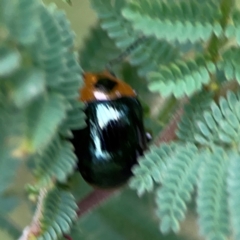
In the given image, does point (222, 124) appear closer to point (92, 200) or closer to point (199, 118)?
point (199, 118)

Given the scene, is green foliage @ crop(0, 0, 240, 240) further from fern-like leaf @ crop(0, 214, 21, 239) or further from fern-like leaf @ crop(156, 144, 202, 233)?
fern-like leaf @ crop(0, 214, 21, 239)

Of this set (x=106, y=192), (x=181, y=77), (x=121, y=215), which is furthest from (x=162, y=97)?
(x=121, y=215)

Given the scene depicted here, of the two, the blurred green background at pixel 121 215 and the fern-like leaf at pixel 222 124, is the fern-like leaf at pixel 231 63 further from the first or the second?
the blurred green background at pixel 121 215

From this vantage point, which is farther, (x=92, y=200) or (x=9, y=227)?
(x=9, y=227)

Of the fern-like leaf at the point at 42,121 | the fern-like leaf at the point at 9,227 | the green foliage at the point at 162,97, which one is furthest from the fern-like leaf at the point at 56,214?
the fern-like leaf at the point at 9,227

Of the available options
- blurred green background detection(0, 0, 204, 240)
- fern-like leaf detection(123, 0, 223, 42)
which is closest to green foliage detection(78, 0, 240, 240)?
fern-like leaf detection(123, 0, 223, 42)
